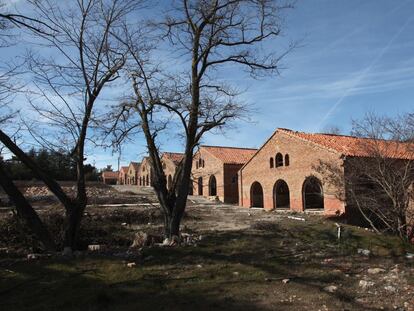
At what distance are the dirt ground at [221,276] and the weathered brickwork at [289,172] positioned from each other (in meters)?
11.2

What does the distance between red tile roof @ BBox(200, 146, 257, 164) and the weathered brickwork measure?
6071mm

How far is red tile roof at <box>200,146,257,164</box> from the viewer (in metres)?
43.8

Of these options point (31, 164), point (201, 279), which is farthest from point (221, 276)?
point (31, 164)

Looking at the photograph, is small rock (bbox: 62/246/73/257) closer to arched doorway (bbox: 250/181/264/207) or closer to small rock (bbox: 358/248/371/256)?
small rock (bbox: 358/248/371/256)

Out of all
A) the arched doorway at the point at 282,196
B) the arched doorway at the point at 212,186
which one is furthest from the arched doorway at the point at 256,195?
the arched doorway at the point at 212,186

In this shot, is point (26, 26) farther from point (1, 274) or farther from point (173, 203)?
point (173, 203)

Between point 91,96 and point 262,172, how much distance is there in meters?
23.0

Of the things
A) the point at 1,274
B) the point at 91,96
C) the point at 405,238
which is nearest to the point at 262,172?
the point at 405,238

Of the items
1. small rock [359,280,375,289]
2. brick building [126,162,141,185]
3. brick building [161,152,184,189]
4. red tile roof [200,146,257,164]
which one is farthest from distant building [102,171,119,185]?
small rock [359,280,375,289]

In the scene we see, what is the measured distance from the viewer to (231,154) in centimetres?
4544

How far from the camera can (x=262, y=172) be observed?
115ft

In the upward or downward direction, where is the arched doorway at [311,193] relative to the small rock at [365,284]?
upward

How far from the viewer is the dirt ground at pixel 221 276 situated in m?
7.68

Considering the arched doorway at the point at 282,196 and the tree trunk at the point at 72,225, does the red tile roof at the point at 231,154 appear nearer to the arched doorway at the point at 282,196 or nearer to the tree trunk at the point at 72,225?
the arched doorway at the point at 282,196
